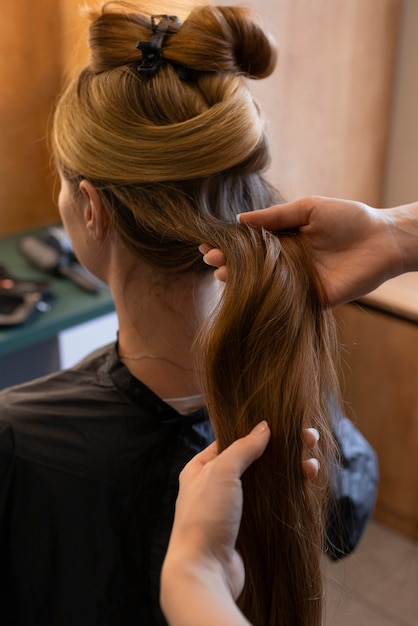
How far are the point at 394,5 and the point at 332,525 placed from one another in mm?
1813

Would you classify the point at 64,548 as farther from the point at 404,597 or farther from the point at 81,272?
the point at 404,597

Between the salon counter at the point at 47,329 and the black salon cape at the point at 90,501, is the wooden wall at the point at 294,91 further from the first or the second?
the black salon cape at the point at 90,501

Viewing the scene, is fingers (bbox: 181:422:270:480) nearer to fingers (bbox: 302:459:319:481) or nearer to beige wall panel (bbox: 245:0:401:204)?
fingers (bbox: 302:459:319:481)

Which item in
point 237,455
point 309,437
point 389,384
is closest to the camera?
point 237,455

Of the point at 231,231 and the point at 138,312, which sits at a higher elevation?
the point at 231,231

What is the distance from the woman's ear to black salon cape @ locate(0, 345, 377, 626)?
0.84 feet

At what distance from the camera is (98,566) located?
47.1 inches

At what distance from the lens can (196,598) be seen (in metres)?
0.70

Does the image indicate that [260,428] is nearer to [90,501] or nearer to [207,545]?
[207,545]

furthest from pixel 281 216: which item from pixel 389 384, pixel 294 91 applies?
pixel 389 384

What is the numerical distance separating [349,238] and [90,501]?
579 millimetres

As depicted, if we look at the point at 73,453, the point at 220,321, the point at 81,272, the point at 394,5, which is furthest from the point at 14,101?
the point at 220,321

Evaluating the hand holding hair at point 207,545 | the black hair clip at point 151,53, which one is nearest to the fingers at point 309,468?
the hand holding hair at point 207,545

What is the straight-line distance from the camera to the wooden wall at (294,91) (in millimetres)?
2225
